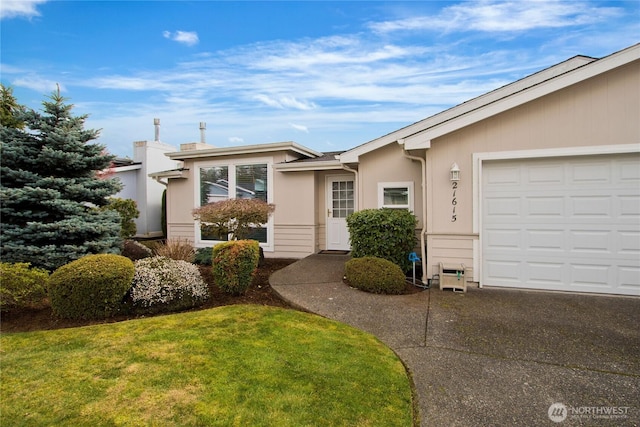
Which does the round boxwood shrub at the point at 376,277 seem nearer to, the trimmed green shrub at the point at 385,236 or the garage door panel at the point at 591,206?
the trimmed green shrub at the point at 385,236

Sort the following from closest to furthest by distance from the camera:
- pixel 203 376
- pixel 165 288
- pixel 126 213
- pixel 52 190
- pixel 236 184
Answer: pixel 203 376 < pixel 165 288 < pixel 52 190 < pixel 236 184 < pixel 126 213

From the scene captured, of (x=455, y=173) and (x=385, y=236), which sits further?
(x=385, y=236)

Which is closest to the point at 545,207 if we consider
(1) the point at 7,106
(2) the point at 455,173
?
(2) the point at 455,173

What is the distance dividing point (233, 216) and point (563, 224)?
6.70 m

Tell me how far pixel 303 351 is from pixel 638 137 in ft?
21.2

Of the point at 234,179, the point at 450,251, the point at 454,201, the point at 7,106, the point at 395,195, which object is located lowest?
the point at 450,251

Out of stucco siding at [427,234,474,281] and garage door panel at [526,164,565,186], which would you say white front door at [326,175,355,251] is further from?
garage door panel at [526,164,565,186]

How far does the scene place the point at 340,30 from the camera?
9.05m

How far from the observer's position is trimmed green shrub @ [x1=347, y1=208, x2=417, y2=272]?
6.75 metres

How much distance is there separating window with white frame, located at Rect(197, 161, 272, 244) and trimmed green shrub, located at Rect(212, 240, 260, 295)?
424cm

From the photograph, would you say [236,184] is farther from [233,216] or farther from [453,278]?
[453,278]

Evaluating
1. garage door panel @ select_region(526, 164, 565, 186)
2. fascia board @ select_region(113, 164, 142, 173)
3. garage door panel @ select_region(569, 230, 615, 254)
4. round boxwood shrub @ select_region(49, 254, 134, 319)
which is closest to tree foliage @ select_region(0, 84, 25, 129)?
fascia board @ select_region(113, 164, 142, 173)

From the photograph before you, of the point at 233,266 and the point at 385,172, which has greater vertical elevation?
the point at 385,172

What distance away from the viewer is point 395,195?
26.9 feet
